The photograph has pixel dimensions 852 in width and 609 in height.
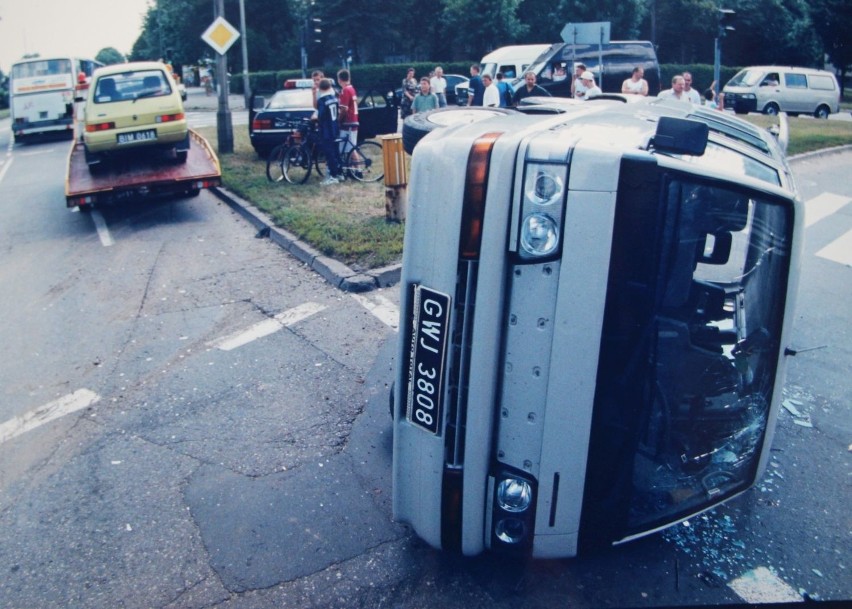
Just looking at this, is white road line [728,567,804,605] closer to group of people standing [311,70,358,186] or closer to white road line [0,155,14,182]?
group of people standing [311,70,358,186]

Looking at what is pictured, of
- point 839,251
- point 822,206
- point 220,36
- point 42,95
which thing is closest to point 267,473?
point 839,251

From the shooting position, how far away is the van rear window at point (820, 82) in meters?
28.8

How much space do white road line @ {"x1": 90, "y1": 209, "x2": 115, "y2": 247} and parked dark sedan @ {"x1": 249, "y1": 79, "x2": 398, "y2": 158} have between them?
3.86m

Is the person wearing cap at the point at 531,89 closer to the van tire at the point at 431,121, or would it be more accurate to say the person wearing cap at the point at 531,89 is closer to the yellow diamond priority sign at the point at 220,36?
the yellow diamond priority sign at the point at 220,36

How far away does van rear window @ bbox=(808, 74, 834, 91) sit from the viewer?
2880 cm

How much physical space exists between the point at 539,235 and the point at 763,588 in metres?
1.94

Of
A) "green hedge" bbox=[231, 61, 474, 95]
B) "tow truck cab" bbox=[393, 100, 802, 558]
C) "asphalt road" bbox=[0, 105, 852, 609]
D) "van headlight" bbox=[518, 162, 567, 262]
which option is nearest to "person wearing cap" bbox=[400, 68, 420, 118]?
"asphalt road" bbox=[0, 105, 852, 609]

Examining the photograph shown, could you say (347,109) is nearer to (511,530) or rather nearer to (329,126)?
(329,126)

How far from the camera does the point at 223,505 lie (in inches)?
159

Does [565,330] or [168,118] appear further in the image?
[168,118]

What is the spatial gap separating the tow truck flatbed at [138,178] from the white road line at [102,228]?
1.30ft

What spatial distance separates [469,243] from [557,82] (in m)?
20.5

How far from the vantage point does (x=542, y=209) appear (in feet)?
8.66

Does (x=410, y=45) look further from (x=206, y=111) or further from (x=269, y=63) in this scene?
(x=206, y=111)
